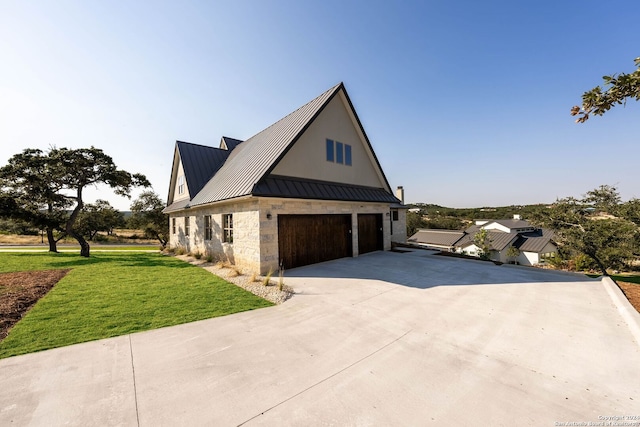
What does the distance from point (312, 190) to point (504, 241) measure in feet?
111

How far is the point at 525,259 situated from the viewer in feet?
105

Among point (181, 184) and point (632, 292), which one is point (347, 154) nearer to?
point (632, 292)

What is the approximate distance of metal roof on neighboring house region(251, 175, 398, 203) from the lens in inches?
376

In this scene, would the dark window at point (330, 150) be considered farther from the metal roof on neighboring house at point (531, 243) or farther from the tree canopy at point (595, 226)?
the metal roof on neighboring house at point (531, 243)

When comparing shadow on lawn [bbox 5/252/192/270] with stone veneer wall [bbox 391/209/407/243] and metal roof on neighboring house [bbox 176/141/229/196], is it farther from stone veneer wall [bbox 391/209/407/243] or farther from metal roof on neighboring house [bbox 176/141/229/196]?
stone veneer wall [bbox 391/209/407/243]

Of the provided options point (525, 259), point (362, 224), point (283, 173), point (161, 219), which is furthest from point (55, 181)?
point (525, 259)

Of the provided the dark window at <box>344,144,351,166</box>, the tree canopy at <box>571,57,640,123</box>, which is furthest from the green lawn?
the dark window at <box>344,144,351,166</box>

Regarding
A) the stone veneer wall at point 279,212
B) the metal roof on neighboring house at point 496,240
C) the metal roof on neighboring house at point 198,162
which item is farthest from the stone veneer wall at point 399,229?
the metal roof on neighboring house at point 496,240

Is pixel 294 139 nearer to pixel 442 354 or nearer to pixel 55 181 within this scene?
pixel 442 354

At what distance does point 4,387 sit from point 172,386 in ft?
7.02

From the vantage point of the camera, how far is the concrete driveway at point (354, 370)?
273 centimetres

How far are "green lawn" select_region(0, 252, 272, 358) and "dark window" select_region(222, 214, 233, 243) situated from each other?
2.38 metres

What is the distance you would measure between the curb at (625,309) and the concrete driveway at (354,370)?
5 centimetres

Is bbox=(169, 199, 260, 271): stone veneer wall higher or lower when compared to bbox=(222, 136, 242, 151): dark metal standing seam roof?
lower
